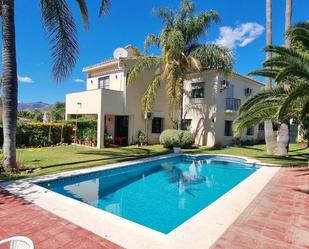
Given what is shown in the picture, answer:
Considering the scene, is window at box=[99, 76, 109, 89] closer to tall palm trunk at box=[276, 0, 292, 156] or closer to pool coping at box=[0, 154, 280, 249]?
tall palm trunk at box=[276, 0, 292, 156]

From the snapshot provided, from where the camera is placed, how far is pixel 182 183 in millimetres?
12281

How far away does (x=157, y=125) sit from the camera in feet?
85.0

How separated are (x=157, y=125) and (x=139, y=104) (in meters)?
3.38

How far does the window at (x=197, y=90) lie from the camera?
25753 millimetres

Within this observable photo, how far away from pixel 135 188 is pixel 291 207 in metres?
6.21

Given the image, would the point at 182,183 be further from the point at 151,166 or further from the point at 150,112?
the point at 150,112

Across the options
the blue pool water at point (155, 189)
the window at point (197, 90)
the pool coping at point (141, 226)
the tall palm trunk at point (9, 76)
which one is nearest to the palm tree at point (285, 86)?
the blue pool water at point (155, 189)

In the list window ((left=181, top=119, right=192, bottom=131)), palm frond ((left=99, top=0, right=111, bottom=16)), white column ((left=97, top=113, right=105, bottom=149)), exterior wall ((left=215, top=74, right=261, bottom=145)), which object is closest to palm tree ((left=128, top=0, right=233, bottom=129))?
exterior wall ((left=215, top=74, right=261, bottom=145))

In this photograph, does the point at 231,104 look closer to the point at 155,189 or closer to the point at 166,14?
the point at 166,14

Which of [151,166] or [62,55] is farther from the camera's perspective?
[151,166]

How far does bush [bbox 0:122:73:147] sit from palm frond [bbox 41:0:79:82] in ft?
32.9

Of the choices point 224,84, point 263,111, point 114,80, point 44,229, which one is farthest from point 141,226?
point 224,84

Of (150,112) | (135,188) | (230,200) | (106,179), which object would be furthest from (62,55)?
(150,112)

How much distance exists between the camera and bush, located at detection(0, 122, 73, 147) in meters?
19.7
